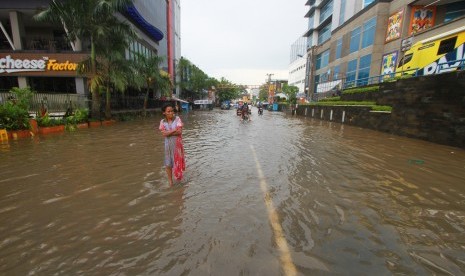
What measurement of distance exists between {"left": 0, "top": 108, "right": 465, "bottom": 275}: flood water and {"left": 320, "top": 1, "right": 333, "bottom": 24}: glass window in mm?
48581

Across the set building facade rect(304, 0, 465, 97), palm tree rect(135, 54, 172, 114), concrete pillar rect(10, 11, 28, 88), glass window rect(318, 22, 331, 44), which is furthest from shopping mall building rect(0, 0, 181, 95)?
glass window rect(318, 22, 331, 44)

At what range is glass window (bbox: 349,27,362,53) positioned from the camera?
3372cm

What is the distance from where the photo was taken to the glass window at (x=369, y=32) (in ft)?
97.9

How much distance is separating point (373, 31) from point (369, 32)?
1.06 m

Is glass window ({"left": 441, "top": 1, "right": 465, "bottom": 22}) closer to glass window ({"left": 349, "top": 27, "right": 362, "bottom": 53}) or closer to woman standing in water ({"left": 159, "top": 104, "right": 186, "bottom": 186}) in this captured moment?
glass window ({"left": 349, "top": 27, "right": 362, "bottom": 53})

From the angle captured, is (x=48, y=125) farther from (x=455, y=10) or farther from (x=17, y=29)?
(x=455, y=10)

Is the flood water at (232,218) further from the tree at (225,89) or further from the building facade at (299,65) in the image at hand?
the tree at (225,89)

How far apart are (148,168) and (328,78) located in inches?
1697

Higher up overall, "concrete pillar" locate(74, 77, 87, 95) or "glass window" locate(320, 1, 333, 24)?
"glass window" locate(320, 1, 333, 24)

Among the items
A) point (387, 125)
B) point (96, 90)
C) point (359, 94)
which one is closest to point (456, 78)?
point (387, 125)

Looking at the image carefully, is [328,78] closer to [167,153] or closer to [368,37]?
[368,37]

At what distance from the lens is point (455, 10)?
23453mm

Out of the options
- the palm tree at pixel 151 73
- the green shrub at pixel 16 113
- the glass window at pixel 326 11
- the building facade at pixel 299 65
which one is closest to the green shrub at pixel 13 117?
the green shrub at pixel 16 113

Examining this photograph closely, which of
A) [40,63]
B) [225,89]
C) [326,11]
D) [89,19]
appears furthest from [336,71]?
[225,89]
